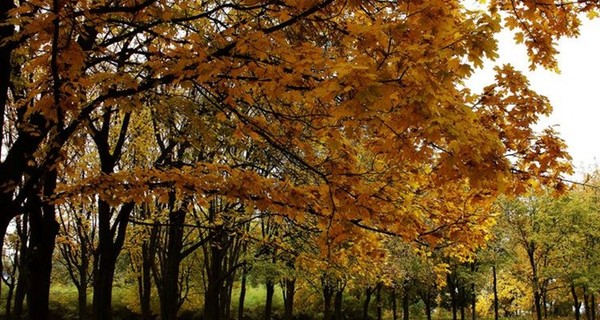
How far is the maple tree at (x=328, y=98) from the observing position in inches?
130

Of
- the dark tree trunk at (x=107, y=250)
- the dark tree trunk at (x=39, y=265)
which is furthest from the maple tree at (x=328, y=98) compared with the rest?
the dark tree trunk at (x=107, y=250)

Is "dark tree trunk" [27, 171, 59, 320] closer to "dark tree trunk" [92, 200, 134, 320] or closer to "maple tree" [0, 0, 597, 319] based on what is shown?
"maple tree" [0, 0, 597, 319]

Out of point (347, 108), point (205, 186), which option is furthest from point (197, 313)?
point (347, 108)

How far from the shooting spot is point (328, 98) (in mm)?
3014

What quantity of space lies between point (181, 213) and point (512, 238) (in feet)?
95.2

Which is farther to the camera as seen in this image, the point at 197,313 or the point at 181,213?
the point at 197,313

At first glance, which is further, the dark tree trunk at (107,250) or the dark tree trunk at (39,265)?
the dark tree trunk at (107,250)

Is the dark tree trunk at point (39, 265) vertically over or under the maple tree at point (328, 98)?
under

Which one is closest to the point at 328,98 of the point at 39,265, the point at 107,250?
the point at 39,265

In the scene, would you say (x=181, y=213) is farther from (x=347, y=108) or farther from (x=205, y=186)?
(x=347, y=108)

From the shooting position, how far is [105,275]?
30.3ft

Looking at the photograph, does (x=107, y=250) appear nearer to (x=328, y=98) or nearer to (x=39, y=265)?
(x=39, y=265)

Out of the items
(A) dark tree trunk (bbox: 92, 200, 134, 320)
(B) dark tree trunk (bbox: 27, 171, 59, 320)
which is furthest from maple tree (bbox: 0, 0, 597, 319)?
(A) dark tree trunk (bbox: 92, 200, 134, 320)

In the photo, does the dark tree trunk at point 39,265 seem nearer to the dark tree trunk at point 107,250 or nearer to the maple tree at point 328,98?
the maple tree at point 328,98
